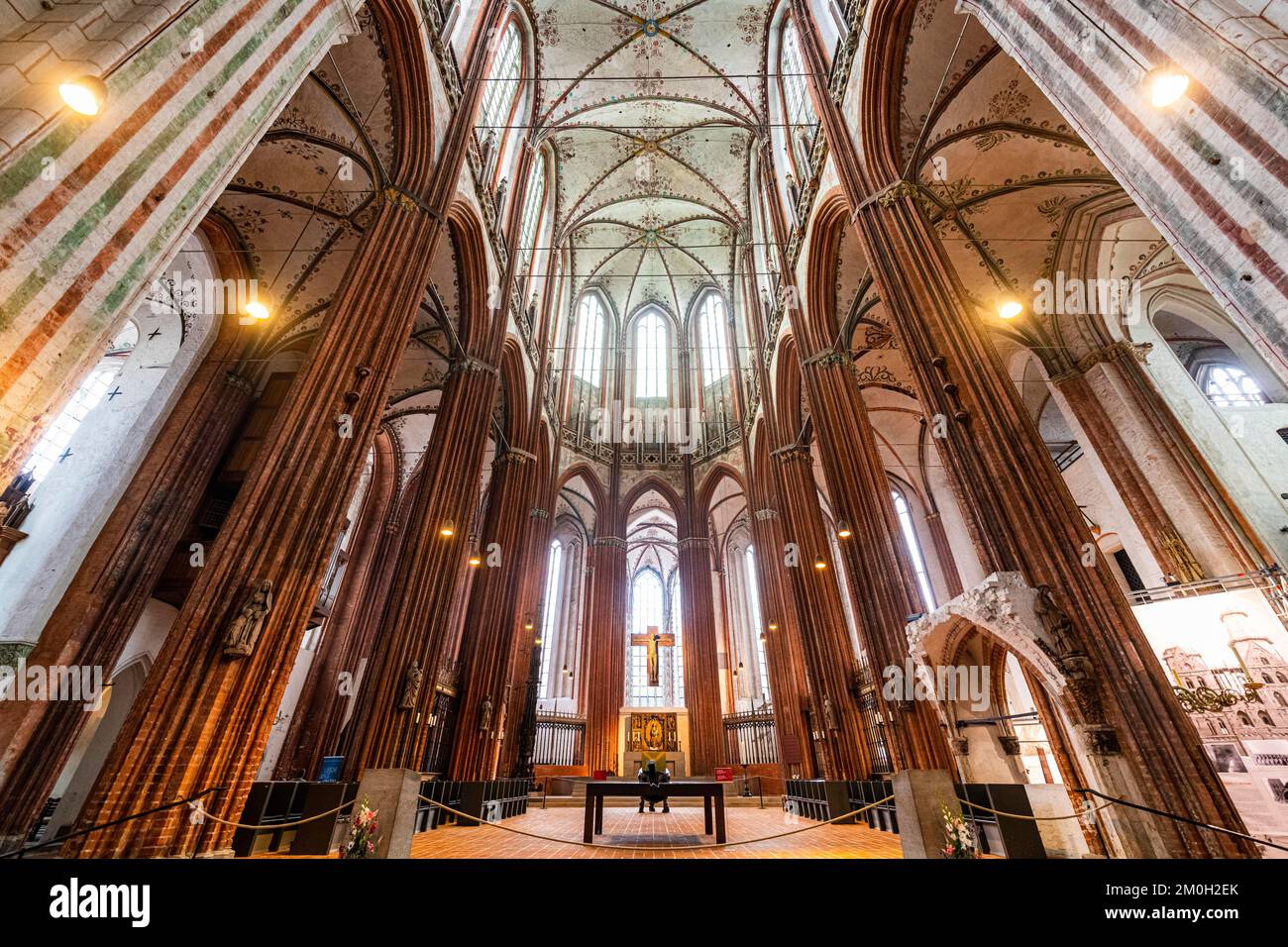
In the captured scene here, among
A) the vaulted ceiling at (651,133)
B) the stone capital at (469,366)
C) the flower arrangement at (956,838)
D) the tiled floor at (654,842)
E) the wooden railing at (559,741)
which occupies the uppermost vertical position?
the vaulted ceiling at (651,133)

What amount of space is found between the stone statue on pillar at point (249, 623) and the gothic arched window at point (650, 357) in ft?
64.1

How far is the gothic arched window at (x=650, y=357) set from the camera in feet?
79.7

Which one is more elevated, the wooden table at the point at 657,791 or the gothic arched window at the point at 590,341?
the gothic arched window at the point at 590,341

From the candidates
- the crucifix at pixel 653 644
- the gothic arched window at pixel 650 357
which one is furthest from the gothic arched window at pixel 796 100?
the crucifix at pixel 653 644

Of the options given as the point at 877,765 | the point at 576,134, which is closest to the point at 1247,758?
the point at 877,765

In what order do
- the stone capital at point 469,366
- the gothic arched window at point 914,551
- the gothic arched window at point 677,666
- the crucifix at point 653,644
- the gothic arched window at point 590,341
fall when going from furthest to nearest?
the gothic arched window at point 677,666 < the crucifix at point 653,644 < the gothic arched window at point 590,341 < the gothic arched window at point 914,551 < the stone capital at point 469,366

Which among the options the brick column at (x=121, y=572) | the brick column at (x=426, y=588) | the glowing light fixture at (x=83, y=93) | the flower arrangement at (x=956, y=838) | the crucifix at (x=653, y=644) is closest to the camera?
the glowing light fixture at (x=83, y=93)

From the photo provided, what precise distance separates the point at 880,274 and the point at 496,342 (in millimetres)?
8826

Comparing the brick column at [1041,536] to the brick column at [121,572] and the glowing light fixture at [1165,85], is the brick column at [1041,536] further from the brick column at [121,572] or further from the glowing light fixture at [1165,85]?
the brick column at [121,572]

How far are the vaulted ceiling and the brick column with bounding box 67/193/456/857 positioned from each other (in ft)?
41.1

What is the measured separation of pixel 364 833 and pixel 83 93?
5.25 m

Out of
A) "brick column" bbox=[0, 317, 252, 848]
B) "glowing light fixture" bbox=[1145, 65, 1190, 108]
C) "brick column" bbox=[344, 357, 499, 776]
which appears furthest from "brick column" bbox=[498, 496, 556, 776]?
"glowing light fixture" bbox=[1145, 65, 1190, 108]
